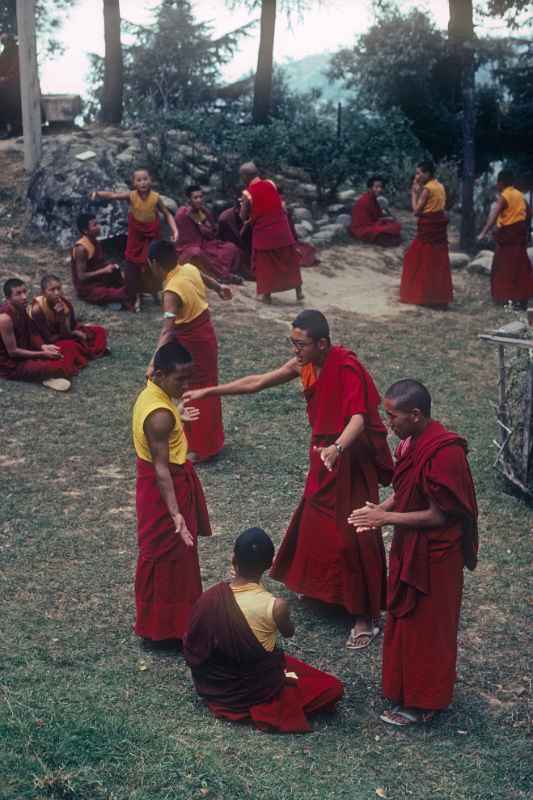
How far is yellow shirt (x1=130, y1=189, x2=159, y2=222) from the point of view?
39.2 feet

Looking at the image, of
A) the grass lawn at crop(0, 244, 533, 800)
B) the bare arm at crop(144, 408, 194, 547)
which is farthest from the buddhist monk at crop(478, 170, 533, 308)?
the bare arm at crop(144, 408, 194, 547)

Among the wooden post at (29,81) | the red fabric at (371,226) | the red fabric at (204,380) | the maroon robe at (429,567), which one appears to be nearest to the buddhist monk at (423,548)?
the maroon robe at (429,567)

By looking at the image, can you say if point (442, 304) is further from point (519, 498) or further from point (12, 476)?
point (12, 476)

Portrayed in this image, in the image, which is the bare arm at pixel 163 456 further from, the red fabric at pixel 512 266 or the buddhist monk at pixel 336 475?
the red fabric at pixel 512 266

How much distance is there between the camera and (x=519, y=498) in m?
7.57

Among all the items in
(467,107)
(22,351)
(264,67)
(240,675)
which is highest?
(264,67)

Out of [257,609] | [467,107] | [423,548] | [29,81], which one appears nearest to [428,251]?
[467,107]

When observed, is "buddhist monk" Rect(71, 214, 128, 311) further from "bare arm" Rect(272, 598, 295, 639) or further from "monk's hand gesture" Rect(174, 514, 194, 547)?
"bare arm" Rect(272, 598, 295, 639)

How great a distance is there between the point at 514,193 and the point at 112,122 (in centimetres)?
735

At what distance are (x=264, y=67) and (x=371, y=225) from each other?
196 inches

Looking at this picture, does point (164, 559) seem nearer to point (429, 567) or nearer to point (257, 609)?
point (257, 609)

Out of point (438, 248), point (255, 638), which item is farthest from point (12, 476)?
point (438, 248)

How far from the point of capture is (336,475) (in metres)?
5.45

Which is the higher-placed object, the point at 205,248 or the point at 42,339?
the point at 205,248
